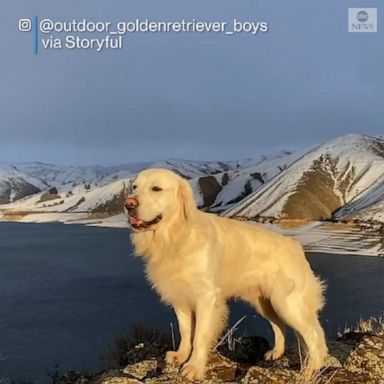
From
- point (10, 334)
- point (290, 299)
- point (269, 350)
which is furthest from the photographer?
point (10, 334)

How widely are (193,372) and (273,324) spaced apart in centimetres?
56

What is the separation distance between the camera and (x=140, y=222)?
226 centimetres

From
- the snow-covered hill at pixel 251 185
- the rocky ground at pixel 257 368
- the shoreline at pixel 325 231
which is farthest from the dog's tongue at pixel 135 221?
the shoreline at pixel 325 231

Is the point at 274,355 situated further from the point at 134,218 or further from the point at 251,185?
the point at 251,185

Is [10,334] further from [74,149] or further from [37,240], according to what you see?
[74,149]

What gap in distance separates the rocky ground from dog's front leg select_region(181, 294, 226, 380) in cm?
6

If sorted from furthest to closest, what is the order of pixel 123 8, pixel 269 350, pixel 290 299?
pixel 123 8 → pixel 269 350 → pixel 290 299

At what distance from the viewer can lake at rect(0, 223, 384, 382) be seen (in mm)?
3379

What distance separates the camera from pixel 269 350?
2.84m

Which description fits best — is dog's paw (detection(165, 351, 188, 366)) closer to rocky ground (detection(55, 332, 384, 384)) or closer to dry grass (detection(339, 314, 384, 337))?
rocky ground (detection(55, 332, 384, 384))

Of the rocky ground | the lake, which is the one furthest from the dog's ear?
the lake

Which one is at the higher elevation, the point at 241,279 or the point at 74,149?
the point at 74,149

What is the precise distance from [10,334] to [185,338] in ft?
4.65

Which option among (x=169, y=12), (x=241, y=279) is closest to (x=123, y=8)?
(x=169, y=12)
